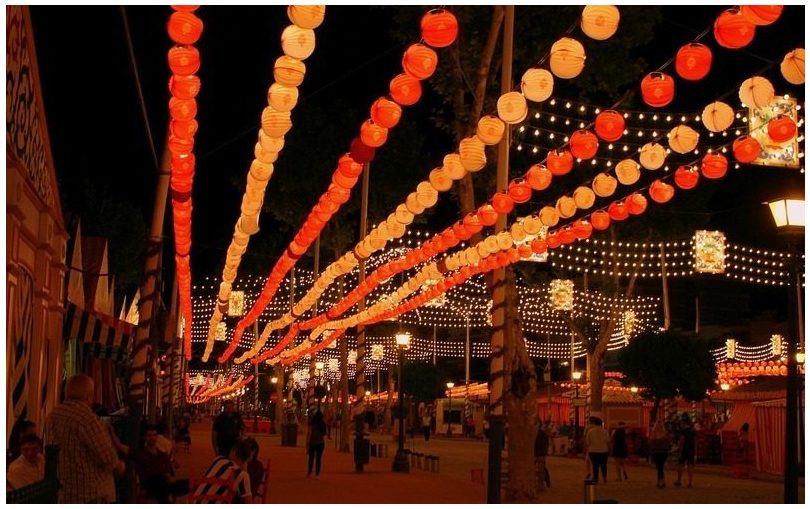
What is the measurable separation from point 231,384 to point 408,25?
3268 inches

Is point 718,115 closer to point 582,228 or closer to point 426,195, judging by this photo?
point 426,195

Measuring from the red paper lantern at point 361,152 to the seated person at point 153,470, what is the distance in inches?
164

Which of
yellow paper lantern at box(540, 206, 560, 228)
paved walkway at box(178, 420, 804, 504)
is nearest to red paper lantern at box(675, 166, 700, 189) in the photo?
yellow paper lantern at box(540, 206, 560, 228)

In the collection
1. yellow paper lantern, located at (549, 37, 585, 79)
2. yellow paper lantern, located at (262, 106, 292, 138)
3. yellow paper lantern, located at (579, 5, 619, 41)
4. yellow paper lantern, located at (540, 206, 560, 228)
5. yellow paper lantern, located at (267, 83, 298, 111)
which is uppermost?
yellow paper lantern, located at (579, 5, 619, 41)

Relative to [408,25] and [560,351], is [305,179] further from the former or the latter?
[560,351]

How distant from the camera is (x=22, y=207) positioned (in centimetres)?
1141

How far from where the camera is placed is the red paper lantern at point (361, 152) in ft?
40.3

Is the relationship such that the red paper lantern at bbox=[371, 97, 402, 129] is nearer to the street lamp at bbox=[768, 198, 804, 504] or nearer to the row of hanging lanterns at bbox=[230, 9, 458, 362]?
the row of hanging lanterns at bbox=[230, 9, 458, 362]

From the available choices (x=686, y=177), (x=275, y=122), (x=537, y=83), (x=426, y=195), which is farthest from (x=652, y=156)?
(x=275, y=122)

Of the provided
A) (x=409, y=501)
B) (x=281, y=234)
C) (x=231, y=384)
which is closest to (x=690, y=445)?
(x=409, y=501)

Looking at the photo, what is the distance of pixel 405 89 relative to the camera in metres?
10.6

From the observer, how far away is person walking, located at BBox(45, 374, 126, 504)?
741 centimetres

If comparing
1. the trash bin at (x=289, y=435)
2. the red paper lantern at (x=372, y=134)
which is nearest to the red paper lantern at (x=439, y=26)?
the red paper lantern at (x=372, y=134)

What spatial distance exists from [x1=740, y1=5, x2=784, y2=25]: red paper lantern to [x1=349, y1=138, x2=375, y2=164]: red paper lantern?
4.78m
